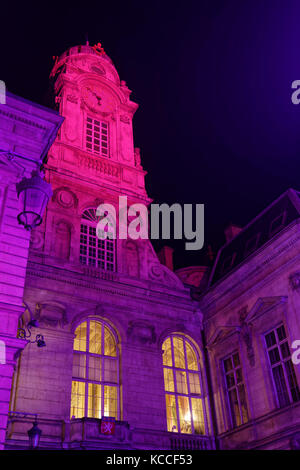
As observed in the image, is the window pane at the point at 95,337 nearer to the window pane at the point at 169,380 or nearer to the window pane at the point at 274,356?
the window pane at the point at 169,380

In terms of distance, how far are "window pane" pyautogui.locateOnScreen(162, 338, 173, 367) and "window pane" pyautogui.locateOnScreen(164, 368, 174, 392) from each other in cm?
51

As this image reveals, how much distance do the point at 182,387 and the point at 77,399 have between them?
4.84m

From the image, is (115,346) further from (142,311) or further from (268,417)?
(268,417)

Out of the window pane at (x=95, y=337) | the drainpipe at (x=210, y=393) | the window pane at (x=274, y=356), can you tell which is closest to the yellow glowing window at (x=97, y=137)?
the window pane at (x=95, y=337)

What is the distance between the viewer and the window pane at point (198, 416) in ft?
62.1

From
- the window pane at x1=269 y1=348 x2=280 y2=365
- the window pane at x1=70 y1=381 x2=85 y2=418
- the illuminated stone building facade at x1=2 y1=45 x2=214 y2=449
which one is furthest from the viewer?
the window pane at x1=269 y1=348 x2=280 y2=365

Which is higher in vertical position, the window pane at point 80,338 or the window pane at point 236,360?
the window pane at point 80,338

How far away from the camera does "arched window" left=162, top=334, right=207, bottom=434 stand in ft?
61.8

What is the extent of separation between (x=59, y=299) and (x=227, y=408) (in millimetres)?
7954

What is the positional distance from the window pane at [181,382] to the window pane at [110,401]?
3.19 m

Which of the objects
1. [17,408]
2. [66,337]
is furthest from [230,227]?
[17,408]

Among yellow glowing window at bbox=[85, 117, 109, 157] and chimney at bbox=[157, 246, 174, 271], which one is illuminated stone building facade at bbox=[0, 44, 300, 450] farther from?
chimney at bbox=[157, 246, 174, 271]

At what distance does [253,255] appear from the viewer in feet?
62.8

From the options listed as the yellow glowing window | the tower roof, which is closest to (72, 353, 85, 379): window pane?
the yellow glowing window
